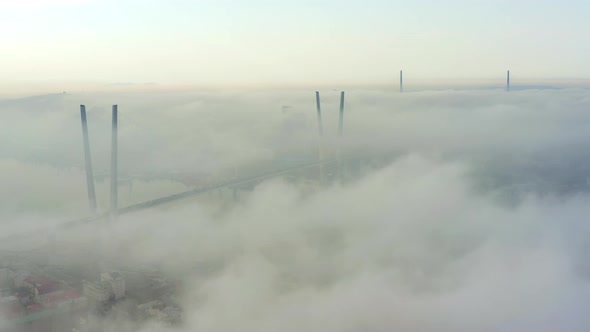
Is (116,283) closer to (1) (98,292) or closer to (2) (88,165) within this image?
(1) (98,292)

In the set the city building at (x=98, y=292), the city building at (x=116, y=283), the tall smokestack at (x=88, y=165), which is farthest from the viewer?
the tall smokestack at (x=88, y=165)

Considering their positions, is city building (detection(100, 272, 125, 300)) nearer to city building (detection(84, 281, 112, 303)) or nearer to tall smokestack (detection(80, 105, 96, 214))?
city building (detection(84, 281, 112, 303))

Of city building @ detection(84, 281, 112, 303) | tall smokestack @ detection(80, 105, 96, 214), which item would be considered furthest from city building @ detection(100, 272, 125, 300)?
tall smokestack @ detection(80, 105, 96, 214)

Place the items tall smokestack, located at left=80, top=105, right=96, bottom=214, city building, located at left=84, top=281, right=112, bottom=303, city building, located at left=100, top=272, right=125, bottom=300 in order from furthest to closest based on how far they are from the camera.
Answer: tall smokestack, located at left=80, top=105, right=96, bottom=214
city building, located at left=100, top=272, right=125, bottom=300
city building, located at left=84, top=281, right=112, bottom=303

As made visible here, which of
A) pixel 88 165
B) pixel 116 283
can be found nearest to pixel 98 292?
pixel 116 283

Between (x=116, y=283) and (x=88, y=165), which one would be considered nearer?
(x=116, y=283)

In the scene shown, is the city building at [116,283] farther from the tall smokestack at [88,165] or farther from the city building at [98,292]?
the tall smokestack at [88,165]

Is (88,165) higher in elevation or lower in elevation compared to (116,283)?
higher

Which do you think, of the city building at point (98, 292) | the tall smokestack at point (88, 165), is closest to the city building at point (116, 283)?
the city building at point (98, 292)

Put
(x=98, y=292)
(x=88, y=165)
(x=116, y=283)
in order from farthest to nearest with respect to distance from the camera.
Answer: (x=88, y=165) < (x=116, y=283) < (x=98, y=292)

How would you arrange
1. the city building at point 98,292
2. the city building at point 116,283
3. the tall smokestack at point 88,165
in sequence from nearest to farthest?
the city building at point 98,292
the city building at point 116,283
the tall smokestack at point 88,165

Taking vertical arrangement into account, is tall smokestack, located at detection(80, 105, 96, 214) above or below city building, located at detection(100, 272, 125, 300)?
above
